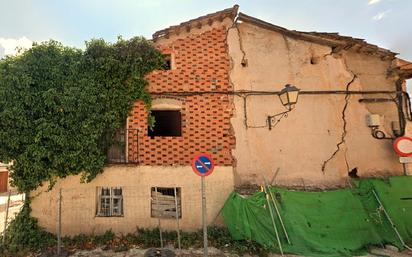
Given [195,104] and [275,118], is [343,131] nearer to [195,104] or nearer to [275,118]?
[275,118]

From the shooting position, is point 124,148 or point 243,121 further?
point 243,121

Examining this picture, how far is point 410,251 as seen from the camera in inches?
314

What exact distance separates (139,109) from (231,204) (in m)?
4.62

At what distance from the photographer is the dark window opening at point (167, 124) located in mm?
11383

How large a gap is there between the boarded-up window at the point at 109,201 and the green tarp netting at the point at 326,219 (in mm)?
3607

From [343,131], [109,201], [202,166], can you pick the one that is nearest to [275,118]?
[343,131]

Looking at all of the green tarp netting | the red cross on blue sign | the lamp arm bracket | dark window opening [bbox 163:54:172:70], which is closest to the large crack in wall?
the green tarp netting

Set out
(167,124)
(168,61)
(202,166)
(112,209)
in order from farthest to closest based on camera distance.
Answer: (167,124)
(168,61)
(112,209)
(202,166)

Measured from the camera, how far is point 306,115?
33.4ft

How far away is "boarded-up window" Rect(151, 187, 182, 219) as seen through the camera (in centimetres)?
923

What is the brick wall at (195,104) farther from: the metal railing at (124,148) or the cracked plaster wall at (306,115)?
the cracked plaster wall at (306,115)

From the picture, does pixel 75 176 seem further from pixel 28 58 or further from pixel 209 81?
pixel 209 81

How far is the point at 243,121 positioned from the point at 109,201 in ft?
18.0

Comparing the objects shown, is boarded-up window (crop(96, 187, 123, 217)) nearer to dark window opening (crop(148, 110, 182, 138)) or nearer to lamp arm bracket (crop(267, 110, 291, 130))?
dark window opening (crop(148, 110, 182, 138))
